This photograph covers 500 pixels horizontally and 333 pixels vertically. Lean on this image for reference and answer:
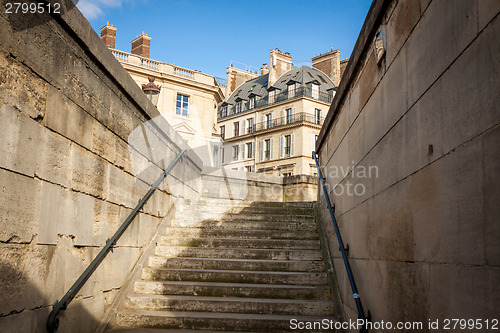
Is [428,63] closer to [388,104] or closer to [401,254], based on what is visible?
[388,104]

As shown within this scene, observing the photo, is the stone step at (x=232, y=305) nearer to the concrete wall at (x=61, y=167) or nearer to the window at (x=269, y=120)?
the concrete wall at (x=61, y=167)

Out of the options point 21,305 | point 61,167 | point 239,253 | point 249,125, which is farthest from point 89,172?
point 249,125

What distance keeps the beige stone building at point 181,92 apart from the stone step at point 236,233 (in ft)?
65.0

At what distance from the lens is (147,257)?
550 cm

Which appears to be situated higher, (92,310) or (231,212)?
(231,212)

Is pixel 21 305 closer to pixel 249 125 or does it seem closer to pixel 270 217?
pixel 270 217

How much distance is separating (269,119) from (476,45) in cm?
3729

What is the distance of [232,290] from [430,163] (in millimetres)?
3187

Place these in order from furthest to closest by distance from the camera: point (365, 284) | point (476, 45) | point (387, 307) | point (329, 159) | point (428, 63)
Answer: point (329, 159) → point (365, 284) → point (387, 307) → point (428, 63) → point (476, 45)

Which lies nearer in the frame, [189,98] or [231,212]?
[231,212]

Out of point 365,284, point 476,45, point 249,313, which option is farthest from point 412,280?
point 249,313

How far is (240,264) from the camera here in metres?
5.55

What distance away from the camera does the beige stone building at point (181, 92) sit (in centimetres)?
2564

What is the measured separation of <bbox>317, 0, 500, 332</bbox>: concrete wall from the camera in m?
1.84
